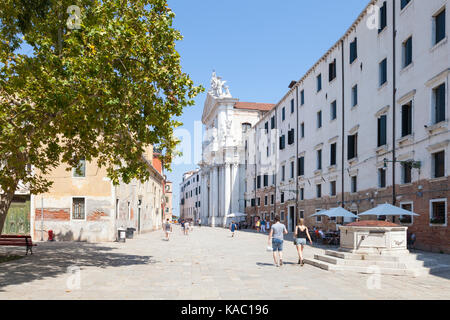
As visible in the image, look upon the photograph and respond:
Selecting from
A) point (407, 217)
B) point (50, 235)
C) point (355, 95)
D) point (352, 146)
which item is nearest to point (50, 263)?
point (50, 235)

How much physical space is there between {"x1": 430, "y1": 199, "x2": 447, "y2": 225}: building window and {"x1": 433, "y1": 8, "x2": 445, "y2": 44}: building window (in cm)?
718

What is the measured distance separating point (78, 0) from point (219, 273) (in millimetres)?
8700

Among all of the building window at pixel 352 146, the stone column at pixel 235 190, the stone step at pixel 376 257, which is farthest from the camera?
the stone column at pixel 235 190

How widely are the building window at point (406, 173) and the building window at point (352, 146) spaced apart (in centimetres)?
600

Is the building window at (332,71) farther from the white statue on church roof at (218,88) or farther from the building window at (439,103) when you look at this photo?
the white statue on church roof at (218,88)

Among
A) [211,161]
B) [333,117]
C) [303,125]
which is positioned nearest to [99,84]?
[333,117]

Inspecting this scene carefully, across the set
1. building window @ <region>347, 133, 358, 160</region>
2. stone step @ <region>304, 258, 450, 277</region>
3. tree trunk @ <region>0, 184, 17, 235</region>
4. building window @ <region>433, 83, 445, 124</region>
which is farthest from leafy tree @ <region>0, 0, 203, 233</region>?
building window @ <region>347, 133, 358, 160</region>

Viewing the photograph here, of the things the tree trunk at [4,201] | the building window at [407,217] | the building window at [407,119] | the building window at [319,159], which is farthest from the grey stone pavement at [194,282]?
the building window at [319,159]

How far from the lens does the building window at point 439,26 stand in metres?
Result: 18.8

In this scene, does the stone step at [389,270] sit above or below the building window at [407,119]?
below

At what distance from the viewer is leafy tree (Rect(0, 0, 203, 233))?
1053 cm

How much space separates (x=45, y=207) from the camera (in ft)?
78.1

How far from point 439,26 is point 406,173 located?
706 cm
